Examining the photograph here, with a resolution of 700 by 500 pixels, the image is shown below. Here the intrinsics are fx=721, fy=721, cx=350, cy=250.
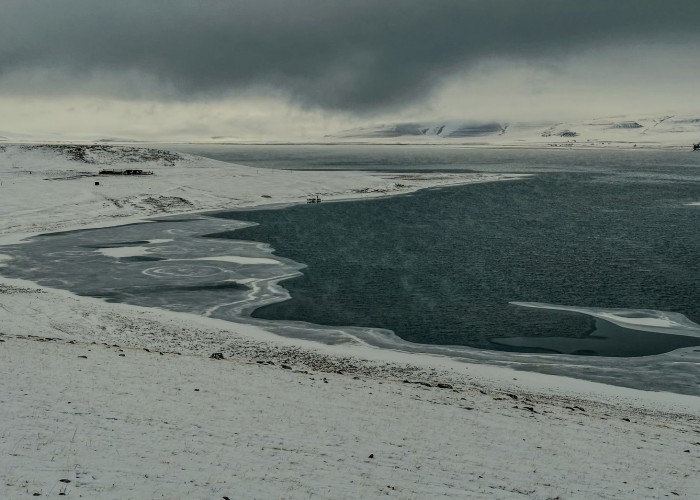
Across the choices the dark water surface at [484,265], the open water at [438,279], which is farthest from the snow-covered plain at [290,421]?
the dark water surface at [484,265]

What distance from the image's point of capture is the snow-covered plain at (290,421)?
51.8 feet

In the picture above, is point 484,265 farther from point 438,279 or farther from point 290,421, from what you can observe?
point 290,421

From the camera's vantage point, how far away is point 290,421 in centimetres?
2019

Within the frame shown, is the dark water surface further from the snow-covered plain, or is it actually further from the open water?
the snow-covered plain

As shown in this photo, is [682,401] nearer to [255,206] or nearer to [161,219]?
[161,219]

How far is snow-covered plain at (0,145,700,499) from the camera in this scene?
15.8 meters

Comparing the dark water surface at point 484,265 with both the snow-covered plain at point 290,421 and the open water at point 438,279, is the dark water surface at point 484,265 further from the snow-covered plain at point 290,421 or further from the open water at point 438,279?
the snow-covered plain at point 290,421

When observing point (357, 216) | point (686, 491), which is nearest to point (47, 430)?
point (686, 491)

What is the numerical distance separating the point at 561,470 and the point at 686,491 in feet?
9.05

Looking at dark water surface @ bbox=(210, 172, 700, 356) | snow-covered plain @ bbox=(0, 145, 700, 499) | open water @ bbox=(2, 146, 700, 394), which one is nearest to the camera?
snow-covered plain @ bbox=(0, 145, 700, 499)

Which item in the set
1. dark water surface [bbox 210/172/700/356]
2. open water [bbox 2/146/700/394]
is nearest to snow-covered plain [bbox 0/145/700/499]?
open water [bbox 2/146/700/394]

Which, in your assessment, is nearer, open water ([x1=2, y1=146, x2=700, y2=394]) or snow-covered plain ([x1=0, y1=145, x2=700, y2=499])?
snow-covered plain ([x1=0, y1=145, x2=700, y2=499])

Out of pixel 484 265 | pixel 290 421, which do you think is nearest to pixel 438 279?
pixel 484 265

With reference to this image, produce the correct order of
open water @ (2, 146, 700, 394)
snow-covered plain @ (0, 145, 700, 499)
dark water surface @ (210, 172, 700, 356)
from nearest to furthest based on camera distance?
snow-covered plain @ (0, 145, 700, 499) < open water @ (2, 146, 700, 394) < dark water surface @ (210, 172, 700, 356)
